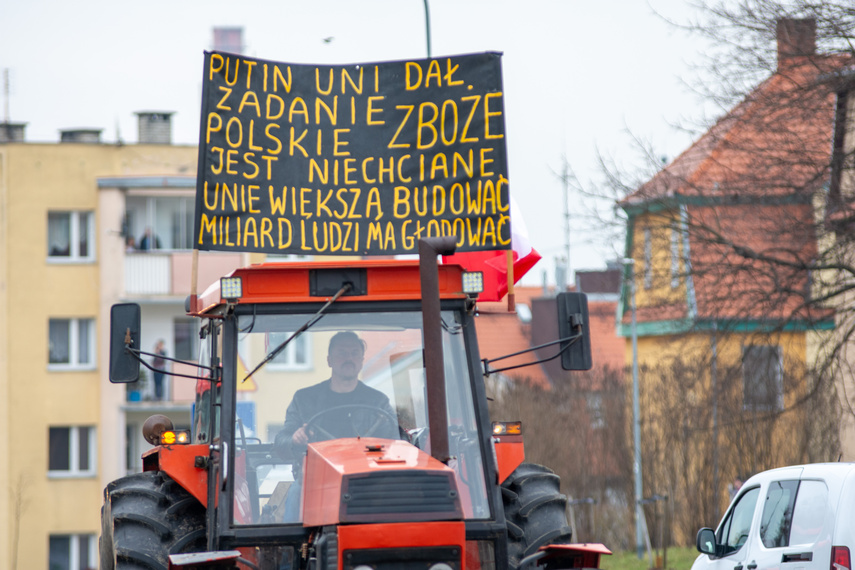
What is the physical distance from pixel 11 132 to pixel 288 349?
1421 inches

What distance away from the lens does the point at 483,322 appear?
170ft

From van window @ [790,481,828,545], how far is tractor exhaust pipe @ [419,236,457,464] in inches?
141

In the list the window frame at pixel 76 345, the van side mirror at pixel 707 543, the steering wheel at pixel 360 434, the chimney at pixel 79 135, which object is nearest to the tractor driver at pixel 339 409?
the steering wheel at pixel 360 434

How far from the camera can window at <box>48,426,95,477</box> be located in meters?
36.8

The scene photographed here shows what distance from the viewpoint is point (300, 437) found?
696 cm

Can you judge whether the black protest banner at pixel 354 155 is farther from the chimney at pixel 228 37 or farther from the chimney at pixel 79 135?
the chimney at pixel 228 37

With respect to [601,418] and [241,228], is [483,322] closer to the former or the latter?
[601,418]

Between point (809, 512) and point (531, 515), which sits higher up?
point (531, 515)

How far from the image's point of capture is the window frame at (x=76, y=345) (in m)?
37.5

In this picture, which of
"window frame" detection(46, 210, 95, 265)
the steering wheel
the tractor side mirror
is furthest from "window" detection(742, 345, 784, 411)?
"window frame" detection(46, 210, 95, 265)

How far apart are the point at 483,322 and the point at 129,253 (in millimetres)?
17727

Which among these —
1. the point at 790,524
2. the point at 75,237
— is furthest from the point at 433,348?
the point at 75,237

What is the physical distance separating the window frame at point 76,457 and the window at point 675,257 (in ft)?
76.8

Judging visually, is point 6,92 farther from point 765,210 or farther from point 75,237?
point 765,210
